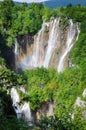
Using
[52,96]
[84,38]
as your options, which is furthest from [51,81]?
[84,38]

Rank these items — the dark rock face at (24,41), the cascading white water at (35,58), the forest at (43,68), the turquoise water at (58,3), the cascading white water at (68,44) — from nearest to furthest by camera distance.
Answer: the forest at (43,68), the cascading white water at (68,44), the cascading white water at (35,58), the dark rock face at (24,41), the turquoise water at (58,3)

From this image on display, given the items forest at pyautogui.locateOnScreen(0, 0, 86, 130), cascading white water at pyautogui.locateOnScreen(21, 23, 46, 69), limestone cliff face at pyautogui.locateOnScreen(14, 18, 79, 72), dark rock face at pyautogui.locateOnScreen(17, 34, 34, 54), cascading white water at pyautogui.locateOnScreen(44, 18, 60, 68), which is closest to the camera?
forest at pyautogui.locateOnScreen(0, 0, 86, 130)

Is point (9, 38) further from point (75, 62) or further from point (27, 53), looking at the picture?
point (75, 62)

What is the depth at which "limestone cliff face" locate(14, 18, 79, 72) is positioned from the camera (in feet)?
131

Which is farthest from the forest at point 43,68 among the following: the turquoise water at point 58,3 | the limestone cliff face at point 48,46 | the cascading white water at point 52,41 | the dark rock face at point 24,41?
the turquoise water at point 58,3

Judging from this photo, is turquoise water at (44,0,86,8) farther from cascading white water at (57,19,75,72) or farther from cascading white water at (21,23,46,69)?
cascading white water at (57,19,75,72)

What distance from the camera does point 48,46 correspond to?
42.5 metres

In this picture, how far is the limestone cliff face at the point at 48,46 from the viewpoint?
39.8 metres

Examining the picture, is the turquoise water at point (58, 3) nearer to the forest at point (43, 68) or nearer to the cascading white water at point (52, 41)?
the forest at point (43, 68)

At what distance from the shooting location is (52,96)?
3553 centimetres

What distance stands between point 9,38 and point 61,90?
13316mm

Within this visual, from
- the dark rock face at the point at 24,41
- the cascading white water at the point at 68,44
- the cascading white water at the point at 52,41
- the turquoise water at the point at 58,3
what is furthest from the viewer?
the turquoise water at the point at 58,3

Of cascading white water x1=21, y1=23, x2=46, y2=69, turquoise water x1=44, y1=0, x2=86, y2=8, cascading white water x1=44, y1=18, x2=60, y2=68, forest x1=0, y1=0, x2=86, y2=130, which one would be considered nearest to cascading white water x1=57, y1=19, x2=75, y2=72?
forest x1=0, y1=0, x2=86, y2=130

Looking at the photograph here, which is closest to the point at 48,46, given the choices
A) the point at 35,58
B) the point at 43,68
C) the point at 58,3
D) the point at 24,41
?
the point at 35,58
